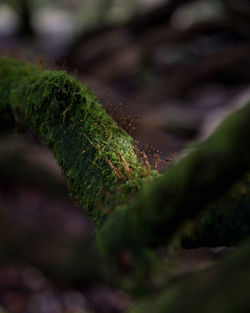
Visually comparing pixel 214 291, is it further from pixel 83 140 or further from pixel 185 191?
pixel 83 140

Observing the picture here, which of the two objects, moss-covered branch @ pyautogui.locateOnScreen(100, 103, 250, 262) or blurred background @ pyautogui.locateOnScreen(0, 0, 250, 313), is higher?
blurred background @ pyautogui.locateOnScreen(0, 0, 250, 313)

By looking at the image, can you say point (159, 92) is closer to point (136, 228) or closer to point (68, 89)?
point (68, 89)

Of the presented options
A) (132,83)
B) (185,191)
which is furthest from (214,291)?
(132,83)

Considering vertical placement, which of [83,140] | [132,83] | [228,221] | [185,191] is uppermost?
[132,83]

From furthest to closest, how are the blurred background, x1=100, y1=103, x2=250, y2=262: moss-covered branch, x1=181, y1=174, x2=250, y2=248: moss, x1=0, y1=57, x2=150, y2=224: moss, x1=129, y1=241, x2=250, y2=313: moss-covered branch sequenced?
the blurred background → x1=0, y1=57, x2=150, y2=224: moss → x1=181, y1=174, x2=250, y2=248: moss → x1=100, y1=103, x2=250, y2=262: moss-covered branch → x1=129, y1=241, x2=250, y2=313: moss-covered branch

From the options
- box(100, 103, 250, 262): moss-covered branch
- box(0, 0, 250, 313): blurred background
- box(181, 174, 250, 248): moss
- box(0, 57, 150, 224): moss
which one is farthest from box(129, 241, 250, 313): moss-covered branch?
box(0, 0, 250, 313): blurred background

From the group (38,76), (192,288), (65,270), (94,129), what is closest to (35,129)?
(38,76)

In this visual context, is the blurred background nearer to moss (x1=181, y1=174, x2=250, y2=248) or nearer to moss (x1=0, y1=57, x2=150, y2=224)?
moss (x1=0, y1=57, x2=150, y2=224)
